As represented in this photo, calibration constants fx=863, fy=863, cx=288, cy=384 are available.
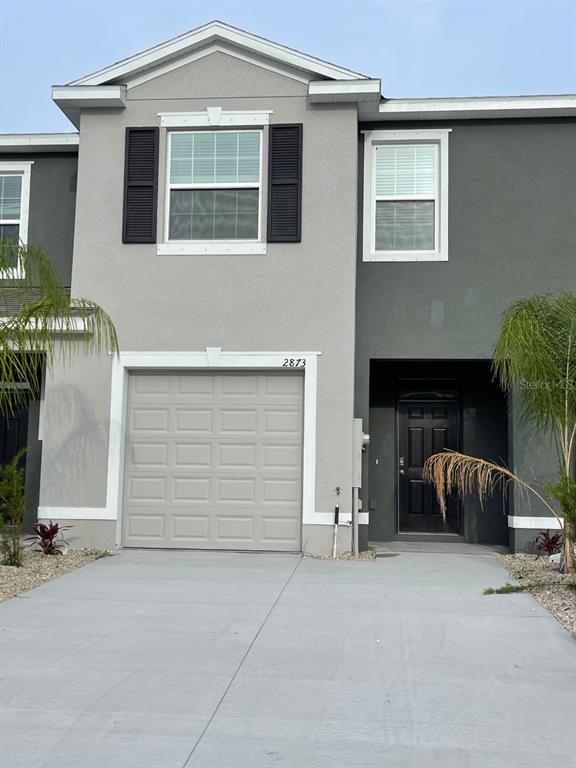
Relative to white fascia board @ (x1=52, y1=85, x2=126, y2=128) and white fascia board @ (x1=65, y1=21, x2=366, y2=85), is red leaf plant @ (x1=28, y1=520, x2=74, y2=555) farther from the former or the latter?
white fascia board @ (x1=65, y1=21, x2=366, y2=85)

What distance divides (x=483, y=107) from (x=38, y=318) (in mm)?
6547

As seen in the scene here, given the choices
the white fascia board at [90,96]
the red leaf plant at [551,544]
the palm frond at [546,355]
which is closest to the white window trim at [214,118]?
the white fascia board at [90,96]

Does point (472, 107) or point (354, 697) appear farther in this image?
point (472, 107)

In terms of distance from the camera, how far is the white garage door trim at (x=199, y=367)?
1072 cm

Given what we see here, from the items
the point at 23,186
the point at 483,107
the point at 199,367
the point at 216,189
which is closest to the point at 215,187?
the point at 216,189

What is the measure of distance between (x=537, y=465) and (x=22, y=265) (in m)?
6.74

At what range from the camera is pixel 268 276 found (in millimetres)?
11102

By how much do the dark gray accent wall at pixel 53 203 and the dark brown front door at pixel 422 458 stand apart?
5515 millimetres

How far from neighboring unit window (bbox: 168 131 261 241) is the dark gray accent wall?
215 cm

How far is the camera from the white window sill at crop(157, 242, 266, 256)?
11.1 m

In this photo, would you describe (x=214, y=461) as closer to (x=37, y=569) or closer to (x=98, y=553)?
(x=98, y=553)

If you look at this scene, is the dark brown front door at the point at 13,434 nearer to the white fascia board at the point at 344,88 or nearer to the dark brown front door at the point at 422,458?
the dark brown front door at the point at 422,458

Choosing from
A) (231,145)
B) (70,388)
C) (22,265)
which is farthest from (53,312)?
(231,145)

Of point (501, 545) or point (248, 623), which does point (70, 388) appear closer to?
point (248, 623)
